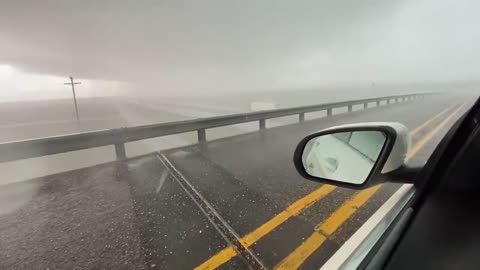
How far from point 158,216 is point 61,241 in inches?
42.3

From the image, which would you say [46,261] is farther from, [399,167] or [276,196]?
[399,167]

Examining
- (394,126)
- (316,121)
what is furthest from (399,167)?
(316,121)

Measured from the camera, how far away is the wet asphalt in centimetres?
258

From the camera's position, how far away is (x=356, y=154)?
1809mm

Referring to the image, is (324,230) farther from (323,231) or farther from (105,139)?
(105,139)

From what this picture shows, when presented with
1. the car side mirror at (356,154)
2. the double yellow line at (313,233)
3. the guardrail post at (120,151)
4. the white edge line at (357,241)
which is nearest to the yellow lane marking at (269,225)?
the double yellow line at (313,233)

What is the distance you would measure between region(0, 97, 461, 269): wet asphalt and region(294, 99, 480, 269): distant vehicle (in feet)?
3.73

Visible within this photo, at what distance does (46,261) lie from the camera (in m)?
2.56

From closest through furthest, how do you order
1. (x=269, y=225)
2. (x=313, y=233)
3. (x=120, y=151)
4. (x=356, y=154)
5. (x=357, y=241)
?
1. (x=357, y=241)
2. (x=356, y=154)
3. (x=313, y=233)
4. (x=269, y=225)
5. (x=120, y=151)

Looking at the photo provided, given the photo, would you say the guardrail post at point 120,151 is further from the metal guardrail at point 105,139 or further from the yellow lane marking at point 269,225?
the yellow lane marking at point 269,225

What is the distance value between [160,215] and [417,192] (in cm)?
295

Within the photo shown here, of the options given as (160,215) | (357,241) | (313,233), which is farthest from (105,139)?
(357,241)

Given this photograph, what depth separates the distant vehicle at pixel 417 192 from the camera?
3.36 feet

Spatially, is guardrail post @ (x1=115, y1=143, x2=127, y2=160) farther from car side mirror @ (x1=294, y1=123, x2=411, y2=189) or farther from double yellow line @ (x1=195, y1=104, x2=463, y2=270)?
car side mirror @ (x1=294, y1=123, x2=411, y2=189)
